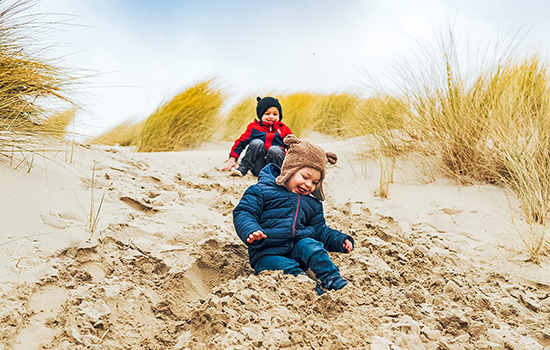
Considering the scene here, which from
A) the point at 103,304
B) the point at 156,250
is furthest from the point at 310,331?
the point at 156,250

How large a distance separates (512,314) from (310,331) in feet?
4.42

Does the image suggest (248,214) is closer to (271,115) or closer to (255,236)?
(255,236)

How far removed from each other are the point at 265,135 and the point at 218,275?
269 centimetres

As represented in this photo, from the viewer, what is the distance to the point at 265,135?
4.81 meters

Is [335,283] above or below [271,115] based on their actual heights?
below

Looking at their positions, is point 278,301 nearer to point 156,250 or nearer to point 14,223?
point 156,250

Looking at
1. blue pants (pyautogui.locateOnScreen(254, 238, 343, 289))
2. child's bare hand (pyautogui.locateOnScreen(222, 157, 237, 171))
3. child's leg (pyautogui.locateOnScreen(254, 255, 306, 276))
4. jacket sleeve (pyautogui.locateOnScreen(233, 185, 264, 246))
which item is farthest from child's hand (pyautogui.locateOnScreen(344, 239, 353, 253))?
child's bare hand (pyautogui.locateOnScreen(222, 157, 237, 171))

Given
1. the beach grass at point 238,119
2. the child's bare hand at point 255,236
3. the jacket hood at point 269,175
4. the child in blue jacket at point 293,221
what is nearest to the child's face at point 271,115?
the jacket hood at point 269,175

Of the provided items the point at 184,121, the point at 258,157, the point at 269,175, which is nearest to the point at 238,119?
the point at 184,121

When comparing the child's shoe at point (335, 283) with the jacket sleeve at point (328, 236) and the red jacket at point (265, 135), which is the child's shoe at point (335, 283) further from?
the red jacket at point (265, 135)

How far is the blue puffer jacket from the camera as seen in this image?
235 cm

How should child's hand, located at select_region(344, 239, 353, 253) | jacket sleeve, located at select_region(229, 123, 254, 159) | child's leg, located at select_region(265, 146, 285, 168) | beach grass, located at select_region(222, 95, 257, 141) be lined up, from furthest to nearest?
beach grass, located at select_region(222, 95, 257, 141) → jacket sleeve, located at select_region(229, 123, 254, 159) → child's leg, located at select_region(265, 146, 285, 168) → child's hand, located at select_region(344, 239, 353, 253)

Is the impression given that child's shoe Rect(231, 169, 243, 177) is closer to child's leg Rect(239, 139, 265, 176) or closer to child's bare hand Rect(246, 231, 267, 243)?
child's leg Rect(239, 139, 265, 176)

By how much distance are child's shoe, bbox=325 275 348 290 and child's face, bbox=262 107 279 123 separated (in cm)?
284
